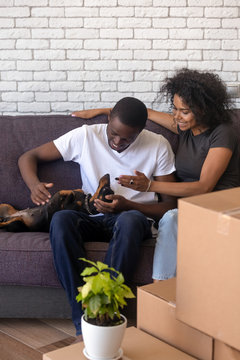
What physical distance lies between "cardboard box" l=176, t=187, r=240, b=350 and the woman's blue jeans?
69cm

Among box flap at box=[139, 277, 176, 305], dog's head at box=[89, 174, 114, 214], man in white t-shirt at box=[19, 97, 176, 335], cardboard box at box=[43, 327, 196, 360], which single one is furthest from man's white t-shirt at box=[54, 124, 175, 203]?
cardboard box at box=[43, 327, 196, 360]

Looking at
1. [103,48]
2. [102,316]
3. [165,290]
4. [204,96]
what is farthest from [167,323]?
[103,48]

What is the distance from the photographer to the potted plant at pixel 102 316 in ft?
4.30

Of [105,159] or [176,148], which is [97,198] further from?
[176,148]

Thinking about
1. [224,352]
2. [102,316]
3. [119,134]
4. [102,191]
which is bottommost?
[224,352]

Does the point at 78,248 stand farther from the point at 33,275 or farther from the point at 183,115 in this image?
the point at 183,115

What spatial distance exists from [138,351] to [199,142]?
1227 millimetres

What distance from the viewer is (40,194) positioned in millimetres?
2377

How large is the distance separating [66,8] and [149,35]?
49cm

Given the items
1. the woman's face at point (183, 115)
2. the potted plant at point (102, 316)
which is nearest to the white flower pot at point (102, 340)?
the potted plant at point (102, 316)

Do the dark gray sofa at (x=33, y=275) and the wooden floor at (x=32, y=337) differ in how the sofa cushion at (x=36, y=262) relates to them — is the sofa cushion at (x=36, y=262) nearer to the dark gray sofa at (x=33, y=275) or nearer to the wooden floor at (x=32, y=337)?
the dark gray sofa at (x=33, y=275)

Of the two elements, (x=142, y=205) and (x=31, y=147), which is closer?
(x=142, y=205)

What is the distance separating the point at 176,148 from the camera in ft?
8.62

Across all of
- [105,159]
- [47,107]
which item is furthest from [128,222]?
[47,107]
